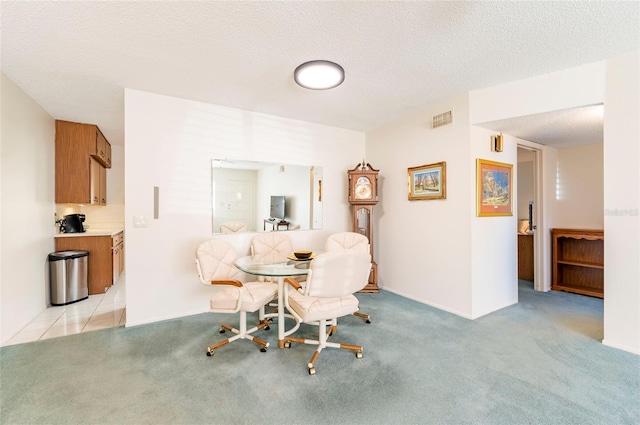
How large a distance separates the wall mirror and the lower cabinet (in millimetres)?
2154

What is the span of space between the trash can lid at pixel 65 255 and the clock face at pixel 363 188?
157 inches

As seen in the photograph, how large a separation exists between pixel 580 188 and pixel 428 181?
2691 mm

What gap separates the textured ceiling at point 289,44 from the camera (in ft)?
5.98

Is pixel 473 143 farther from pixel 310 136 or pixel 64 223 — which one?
pixel 64 223

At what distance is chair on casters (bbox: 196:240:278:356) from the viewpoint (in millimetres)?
2414

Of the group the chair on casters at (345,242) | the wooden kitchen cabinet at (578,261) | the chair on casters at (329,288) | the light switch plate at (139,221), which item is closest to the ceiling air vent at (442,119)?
the chair on casters at (345,242)

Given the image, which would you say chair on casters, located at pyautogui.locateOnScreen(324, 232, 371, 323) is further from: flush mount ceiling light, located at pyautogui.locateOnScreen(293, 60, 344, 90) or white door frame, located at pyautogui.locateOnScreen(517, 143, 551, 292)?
white door frame, located at pyautogui.locateOnScreen(517, 143, 551, 292)

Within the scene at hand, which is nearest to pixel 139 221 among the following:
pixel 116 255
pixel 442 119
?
pixel 116 255

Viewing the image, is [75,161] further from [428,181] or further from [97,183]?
[428,181]

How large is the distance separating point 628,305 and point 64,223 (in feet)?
22.7

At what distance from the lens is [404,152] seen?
156 inches

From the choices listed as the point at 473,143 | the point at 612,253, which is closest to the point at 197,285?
the point at 473,143

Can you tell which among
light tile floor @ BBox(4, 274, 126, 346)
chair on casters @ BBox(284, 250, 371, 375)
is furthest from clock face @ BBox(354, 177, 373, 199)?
light tile floor @ BBox(4, 274, 126, 346)

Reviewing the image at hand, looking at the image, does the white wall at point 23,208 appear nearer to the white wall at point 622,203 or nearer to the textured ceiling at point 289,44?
the textured ceiling at point 289,44
